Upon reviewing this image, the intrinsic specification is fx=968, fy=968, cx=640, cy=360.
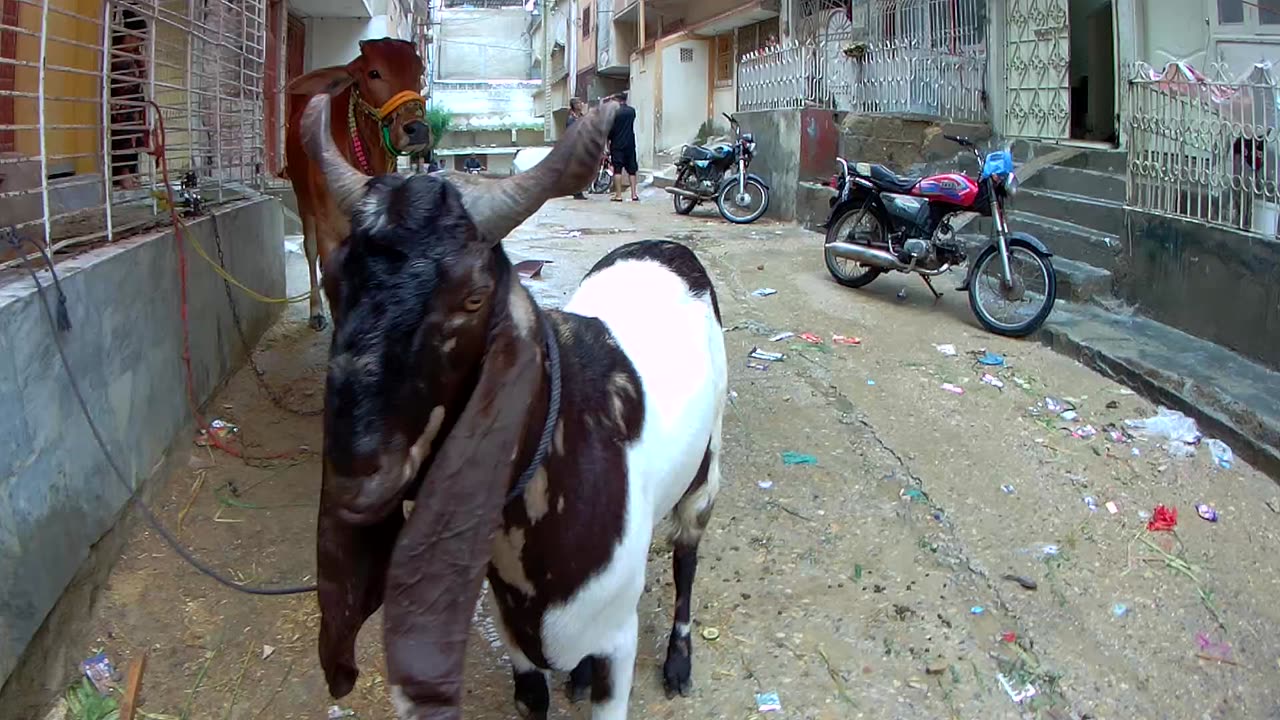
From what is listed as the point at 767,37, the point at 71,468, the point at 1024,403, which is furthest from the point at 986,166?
the point at 767,37

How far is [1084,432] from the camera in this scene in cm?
484

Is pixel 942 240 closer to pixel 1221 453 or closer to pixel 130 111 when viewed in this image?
pixel 1221 453

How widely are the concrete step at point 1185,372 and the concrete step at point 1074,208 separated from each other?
0.92 metres

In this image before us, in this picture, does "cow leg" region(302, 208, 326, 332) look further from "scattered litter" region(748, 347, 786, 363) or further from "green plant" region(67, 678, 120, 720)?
"green plant" region(67, 678, 120, 720)

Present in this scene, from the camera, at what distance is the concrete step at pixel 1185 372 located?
4441 millimetres

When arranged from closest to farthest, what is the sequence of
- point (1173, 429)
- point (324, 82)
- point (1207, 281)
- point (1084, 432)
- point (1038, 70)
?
point (1173, 429) < point (1084, 432) < point (1207, 281) < point (324, 82) < point (1038, 70)

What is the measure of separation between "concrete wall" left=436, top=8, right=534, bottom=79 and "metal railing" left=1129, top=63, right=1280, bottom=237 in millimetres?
38596

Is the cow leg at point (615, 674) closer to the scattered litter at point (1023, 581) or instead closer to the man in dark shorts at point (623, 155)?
the scattered litter at point (1023, 581)

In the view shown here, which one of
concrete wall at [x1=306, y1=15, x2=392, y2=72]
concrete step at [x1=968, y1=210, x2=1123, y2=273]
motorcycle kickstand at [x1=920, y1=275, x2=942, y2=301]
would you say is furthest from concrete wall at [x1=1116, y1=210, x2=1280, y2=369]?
concrete wall at [x1=306, y1=15, x2=392, y2=72]

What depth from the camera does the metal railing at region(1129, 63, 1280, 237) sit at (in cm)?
527

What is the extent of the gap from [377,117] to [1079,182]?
559 centimetres

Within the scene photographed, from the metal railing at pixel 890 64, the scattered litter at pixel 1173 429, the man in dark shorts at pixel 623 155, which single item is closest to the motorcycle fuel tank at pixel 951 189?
the scattered litter at pixel 1173 429

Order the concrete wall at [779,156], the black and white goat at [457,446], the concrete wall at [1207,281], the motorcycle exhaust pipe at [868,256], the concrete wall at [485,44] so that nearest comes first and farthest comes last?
the black and white goat at [457,446] < the concrete wall at [1207,281] < the motorcycle exhaust pipe at [868,256] < the concrete wall at [779,156] < the concrete wall at [485,44]

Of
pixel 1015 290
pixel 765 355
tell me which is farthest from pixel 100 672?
pixel 1015 290
